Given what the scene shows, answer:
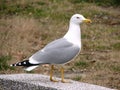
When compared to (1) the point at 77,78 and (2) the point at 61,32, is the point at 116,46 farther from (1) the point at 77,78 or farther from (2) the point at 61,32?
(1) the point at 77,78

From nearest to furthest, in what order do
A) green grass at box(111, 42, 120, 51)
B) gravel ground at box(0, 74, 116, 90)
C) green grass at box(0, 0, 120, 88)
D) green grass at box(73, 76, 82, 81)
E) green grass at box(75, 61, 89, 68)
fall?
gravel ground at box(0, 74, 116, 90) < green grass at box(73, 76, 82, 81) < green grass at box(0, 0, 120, 88) < green grass at box(75, 61, 89, 68) < green grass at box(111, 42, 120, 51)

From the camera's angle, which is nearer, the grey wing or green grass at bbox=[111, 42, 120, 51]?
the grey wing

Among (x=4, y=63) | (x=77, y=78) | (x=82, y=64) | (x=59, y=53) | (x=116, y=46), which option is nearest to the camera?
(x=59, y=53)

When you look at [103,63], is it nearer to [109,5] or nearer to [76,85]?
[76,85]

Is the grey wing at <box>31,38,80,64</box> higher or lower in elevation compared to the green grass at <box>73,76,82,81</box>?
A: higher

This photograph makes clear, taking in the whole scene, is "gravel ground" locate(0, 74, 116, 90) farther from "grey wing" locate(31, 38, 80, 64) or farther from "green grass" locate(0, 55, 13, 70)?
"green grass" locate(0, 55, 13, 70)

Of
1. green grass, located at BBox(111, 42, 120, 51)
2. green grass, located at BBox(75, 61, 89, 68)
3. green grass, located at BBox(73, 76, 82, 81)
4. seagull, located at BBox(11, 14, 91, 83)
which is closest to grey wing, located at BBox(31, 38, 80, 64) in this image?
seagull, located at BBox(11, 14, 91, 83)

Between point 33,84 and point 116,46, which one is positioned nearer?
point 33,84

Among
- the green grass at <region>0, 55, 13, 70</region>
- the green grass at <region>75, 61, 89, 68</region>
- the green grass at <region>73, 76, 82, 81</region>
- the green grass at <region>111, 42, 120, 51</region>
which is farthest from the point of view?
the green grass at <region>111, 42, 120, 51</region>

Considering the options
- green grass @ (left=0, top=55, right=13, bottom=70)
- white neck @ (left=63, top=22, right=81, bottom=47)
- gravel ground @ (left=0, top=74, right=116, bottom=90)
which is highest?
white neck @ (left=63, top=22, right=81, bottom=47)

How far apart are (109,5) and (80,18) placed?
14.1m

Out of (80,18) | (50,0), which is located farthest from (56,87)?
(50,0)

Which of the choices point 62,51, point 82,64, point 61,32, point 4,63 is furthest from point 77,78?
point 61,32

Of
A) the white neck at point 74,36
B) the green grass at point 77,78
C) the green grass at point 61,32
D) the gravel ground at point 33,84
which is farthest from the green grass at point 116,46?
the white neck at point 74,36
